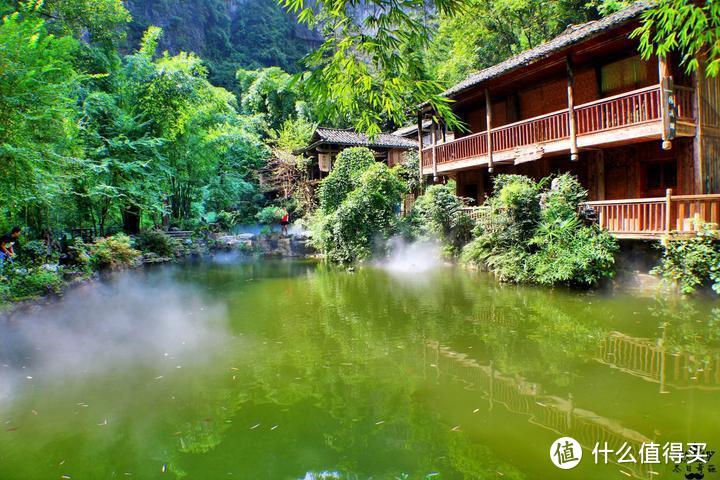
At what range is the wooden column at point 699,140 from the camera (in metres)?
10.8

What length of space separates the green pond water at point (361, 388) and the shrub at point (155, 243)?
39.8 ft

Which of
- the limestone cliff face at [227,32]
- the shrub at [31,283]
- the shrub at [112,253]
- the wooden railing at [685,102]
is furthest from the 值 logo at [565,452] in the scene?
the limestone cliff face at [227,32]

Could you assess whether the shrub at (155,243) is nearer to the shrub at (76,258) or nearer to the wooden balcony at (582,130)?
the shrub at (76,258)

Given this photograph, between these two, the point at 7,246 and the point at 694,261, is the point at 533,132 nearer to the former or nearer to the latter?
the point at 694,261

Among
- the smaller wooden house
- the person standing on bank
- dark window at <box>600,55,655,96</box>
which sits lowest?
the person standing on bank

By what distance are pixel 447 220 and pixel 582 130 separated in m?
5.15

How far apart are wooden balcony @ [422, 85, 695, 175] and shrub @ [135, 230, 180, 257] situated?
45.7 feet

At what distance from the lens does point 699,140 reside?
35.6ft

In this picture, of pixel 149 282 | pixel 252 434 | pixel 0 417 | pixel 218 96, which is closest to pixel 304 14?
pixel 252 434

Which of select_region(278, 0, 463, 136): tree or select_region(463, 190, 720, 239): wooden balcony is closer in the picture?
select_region(278, 0, 463, 136): tree

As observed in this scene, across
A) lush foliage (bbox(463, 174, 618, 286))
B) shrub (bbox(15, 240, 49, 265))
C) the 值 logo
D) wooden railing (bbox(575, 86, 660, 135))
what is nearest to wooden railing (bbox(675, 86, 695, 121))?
wooden railing (bbox(575, 86, 660, 135))

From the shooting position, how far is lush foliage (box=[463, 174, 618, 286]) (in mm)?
10148

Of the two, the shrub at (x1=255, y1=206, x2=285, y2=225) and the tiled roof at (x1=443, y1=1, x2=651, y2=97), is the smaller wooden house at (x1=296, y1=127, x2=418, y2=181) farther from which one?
the tiled roof at (x1=443, y1=1, x2=651, y2=97)

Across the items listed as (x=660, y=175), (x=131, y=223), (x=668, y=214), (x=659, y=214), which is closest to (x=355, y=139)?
(x=131, y=223)
